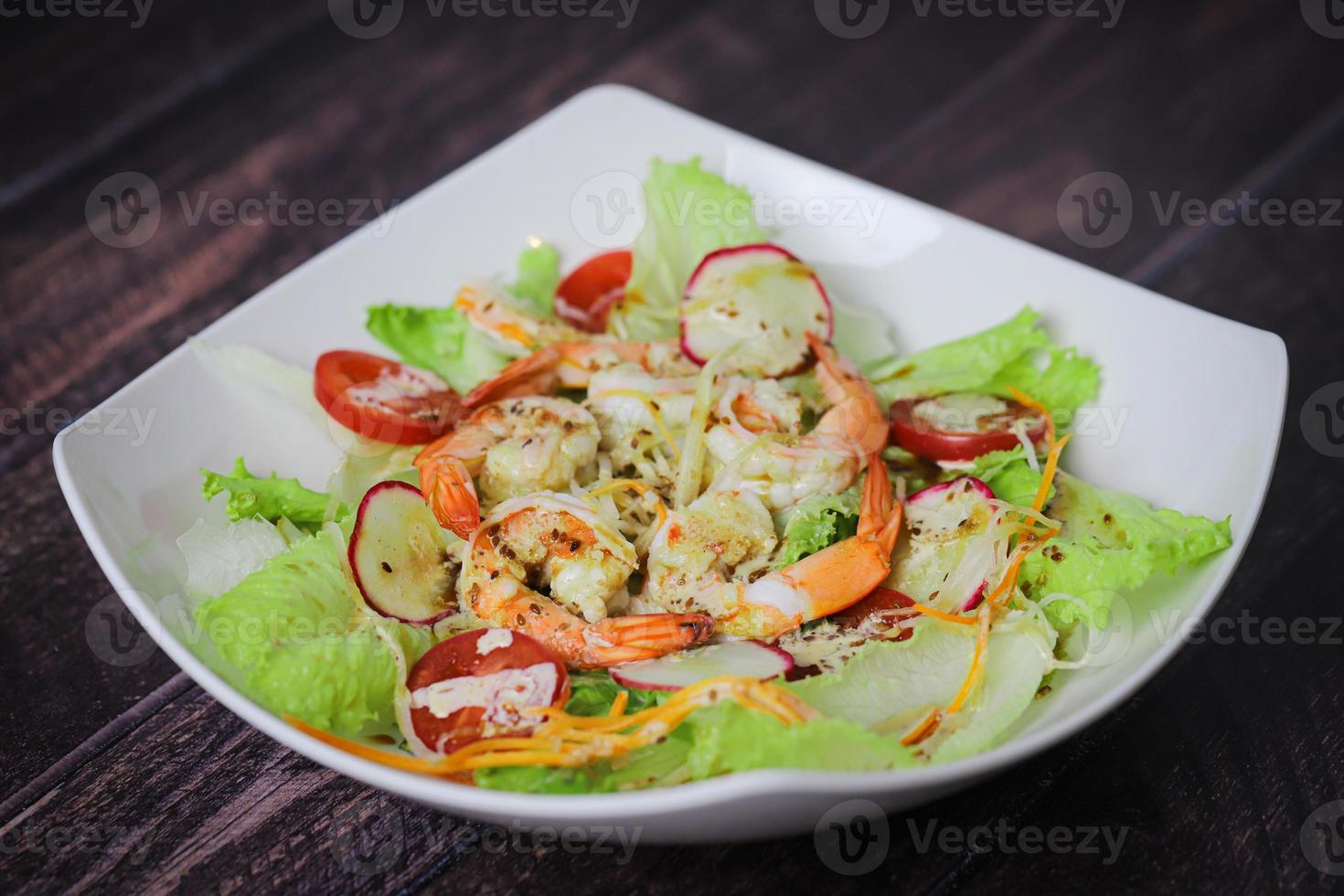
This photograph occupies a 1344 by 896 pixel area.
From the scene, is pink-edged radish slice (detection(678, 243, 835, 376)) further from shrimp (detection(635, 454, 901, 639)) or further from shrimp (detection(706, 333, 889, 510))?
shrimp (detection(635, 454, 901, 639))

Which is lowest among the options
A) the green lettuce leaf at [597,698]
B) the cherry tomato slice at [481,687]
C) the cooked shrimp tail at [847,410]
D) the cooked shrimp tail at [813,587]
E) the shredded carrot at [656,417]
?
the cooked shrimp tail at [813,587]

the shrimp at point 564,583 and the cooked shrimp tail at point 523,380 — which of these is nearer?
the shrimp at point 564,583

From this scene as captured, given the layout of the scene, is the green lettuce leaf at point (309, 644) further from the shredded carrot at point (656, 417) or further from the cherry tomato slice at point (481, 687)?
the shredded carrot at point (656, 417)

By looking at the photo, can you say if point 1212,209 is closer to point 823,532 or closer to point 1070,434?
point 1070,434

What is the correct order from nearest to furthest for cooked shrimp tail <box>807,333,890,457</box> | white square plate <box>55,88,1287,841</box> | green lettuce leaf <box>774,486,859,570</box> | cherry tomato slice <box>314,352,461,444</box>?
1. white square plate <box>55,88,1287,841</box>
2. green lettuce leaf <box>774,486,859,570</box>
3. cooked shrimp tail <box>807,333,890,457</box>
4. cherry tomato slice <box>314,352,461,444</box>

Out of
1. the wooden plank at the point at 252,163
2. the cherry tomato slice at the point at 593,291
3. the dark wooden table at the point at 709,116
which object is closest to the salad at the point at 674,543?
the cherry tomato slice at the point at 593,291

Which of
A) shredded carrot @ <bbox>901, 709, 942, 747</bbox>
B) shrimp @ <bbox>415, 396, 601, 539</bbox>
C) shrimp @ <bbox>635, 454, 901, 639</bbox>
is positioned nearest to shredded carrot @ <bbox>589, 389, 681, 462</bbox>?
shrimp @ <bbox>415, 396, 601, 539</bbox>
